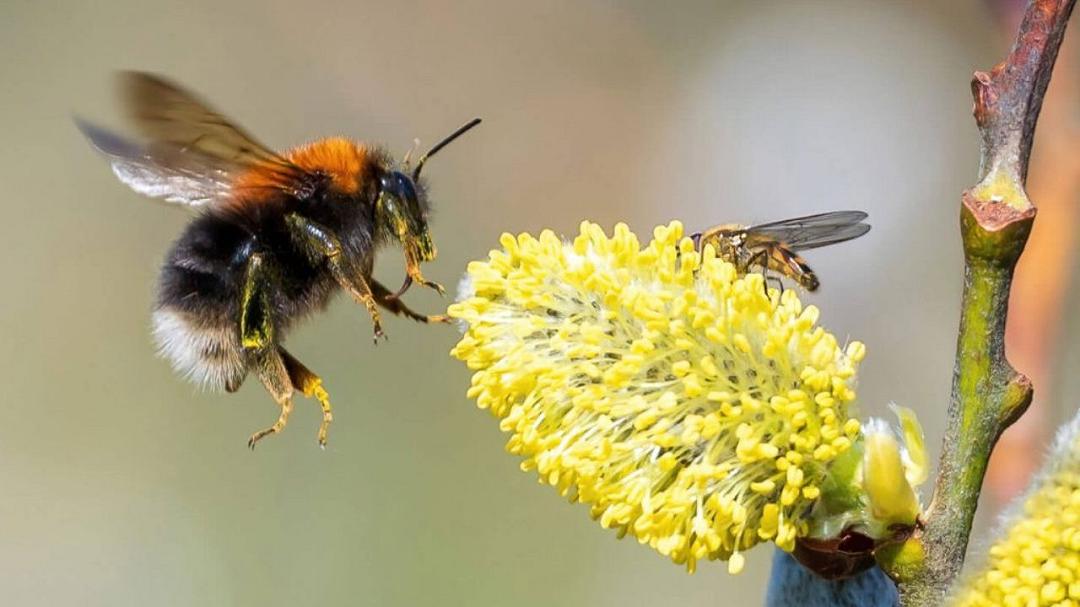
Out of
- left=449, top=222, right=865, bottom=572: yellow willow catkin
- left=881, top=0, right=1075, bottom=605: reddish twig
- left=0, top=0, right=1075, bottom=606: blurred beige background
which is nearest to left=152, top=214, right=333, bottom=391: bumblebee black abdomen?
left=449, top=222, right=865, bottom=572: yellow willow catkin

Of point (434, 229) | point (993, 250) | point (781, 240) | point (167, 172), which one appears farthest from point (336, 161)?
point (434, 229)

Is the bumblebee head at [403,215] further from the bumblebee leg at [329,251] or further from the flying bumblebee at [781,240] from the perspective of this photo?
the flying bumblebee at [781,240]

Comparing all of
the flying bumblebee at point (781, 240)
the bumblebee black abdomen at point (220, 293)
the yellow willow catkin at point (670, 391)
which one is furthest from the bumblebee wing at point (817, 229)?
the bumblebee black abdomen at point (220, 293)

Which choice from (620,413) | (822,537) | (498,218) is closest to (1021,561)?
(822,537)

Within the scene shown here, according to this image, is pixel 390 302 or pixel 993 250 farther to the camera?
pixel 390 302

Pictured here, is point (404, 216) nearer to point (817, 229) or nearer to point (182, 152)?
point (182, 152)
